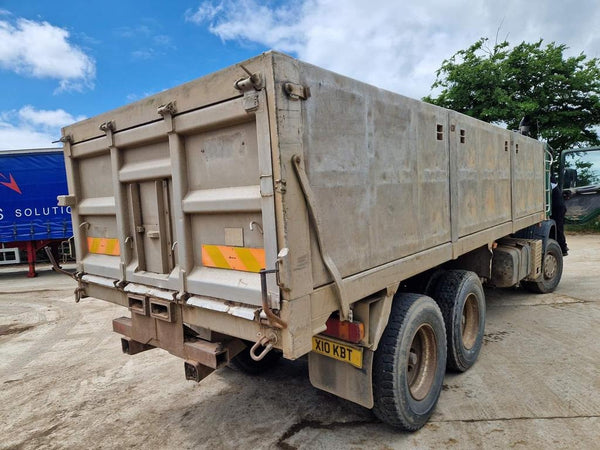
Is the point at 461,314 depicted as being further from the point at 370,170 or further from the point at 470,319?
the point at 370,170

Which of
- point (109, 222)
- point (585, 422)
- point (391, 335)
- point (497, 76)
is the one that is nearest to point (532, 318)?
point (585, 422)

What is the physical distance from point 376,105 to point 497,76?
55.3 feet

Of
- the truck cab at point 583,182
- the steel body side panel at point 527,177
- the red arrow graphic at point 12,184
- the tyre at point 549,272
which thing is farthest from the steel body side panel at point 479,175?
the red arrow graphic at point 12,184

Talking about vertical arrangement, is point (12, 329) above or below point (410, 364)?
below

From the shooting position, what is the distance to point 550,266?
7215 mm

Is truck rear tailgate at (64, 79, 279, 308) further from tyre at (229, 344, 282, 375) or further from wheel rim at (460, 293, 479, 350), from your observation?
wheel rim at (460, 293, 479, 350)

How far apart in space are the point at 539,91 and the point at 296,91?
59.7ft

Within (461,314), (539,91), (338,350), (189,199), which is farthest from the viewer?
(539,91)

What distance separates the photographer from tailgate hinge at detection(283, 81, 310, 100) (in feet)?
6.97

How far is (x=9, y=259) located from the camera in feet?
41.4

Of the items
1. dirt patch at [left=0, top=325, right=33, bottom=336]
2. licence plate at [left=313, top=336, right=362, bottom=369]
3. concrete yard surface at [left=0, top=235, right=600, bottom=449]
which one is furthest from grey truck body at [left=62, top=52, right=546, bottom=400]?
dirt patch at [left=0, top=325, right=33, bottom=336]

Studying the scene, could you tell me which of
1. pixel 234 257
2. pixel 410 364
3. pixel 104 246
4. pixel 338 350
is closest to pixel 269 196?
pixel 234 257

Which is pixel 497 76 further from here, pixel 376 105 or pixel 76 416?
pixel 76 416

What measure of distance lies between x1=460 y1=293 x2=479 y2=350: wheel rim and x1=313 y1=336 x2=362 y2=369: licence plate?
2.11 meters
